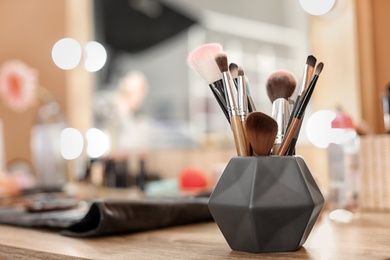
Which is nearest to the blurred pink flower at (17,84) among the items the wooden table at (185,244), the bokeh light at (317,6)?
the bokeh light at (317,6)

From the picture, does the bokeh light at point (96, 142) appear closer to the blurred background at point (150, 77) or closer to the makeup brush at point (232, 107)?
the blurred background at point (150, 77)

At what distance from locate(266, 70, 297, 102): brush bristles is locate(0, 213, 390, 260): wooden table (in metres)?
0.18

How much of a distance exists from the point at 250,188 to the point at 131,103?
1.58 metres

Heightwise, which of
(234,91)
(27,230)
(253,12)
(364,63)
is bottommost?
(27,230)

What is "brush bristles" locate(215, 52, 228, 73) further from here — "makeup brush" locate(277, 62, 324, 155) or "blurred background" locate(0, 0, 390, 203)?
"blurred background" locate(0, 0, 390, 203)

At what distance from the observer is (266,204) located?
0.63 meters

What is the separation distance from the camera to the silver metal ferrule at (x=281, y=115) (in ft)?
2.30

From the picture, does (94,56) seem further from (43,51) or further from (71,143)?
(71,143)

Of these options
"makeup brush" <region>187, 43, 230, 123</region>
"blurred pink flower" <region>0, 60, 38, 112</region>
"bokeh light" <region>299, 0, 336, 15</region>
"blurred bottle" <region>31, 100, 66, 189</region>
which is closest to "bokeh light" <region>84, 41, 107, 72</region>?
"blurred pink flower" <region>0, 60, 38, 112</region>

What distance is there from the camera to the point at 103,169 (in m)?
1.86

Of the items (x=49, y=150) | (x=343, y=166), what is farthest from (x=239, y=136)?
(x=49, y=150)

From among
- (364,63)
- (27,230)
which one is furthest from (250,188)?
(364,63)

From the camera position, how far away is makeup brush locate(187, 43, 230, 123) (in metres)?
0.72

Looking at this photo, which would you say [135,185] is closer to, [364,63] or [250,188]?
[364,63]
